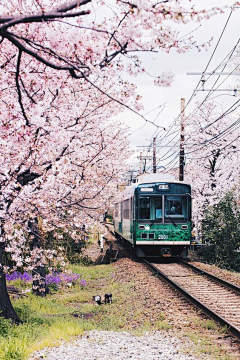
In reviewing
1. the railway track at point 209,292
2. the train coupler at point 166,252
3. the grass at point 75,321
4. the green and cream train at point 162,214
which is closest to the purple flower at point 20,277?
the grass at point 75,321

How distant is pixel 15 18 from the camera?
11.9ft

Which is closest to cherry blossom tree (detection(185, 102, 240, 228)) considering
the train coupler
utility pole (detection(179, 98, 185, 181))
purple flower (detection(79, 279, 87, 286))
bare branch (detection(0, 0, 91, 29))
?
utility pole (detection(179, 98, 185, 181))

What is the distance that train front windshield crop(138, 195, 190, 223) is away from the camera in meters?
16.6

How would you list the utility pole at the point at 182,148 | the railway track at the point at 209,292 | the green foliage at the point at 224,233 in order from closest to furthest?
the railway track at the point at 209,292
the green foliage at the point at 224,233
the utility pole at the point at 182,148

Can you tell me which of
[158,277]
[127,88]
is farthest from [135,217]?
[127,88]

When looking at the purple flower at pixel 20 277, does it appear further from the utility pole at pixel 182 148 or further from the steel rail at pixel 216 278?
the utility pole at pixel 182 148

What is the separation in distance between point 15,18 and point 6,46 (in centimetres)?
388

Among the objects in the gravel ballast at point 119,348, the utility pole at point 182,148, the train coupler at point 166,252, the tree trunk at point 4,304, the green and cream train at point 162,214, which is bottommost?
the gravel ballast at point 119,348

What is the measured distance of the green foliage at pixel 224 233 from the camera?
18.2 meters

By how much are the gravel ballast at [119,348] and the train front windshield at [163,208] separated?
31.4 feet

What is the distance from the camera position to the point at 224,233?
18.5m

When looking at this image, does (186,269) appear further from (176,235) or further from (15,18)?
(15,18)

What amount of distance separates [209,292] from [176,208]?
5.85 m

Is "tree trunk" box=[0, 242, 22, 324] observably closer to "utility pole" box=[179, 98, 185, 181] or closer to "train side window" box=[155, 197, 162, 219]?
"train side window" box=[155, 197, 162, 219]
